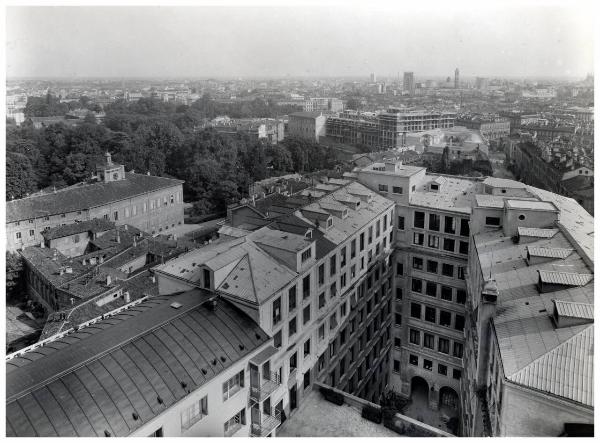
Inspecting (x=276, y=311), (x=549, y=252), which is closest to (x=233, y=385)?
(x=276, y=311)

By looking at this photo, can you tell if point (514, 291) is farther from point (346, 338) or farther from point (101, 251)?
point (101, 251)

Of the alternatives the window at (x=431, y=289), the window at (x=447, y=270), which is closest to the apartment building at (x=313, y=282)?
the window at (x=431, y=289)

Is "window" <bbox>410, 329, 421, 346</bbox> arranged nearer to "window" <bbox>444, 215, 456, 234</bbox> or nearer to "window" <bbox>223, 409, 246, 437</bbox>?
"window" <bbox>444, 215, 456, 234</bbox>

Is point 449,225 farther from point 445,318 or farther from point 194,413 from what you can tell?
point 194,413

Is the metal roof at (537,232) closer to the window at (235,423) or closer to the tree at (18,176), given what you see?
the window at (235,423)

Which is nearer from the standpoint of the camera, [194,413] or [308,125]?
[194,413]

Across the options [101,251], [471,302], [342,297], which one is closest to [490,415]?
[471,302]
